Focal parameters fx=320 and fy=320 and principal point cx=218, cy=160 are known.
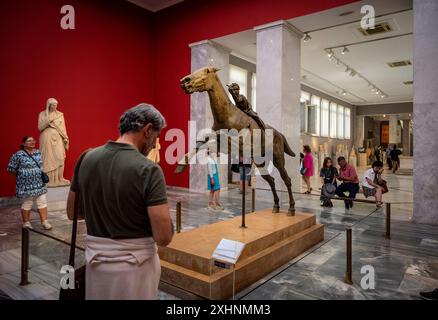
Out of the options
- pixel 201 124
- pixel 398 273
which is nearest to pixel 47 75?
pixel 201 124

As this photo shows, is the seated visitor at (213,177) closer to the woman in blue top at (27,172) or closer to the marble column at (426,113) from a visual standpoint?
the woman in blue top at (27,172)

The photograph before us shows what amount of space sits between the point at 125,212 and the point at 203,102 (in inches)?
364

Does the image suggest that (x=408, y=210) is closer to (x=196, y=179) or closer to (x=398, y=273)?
(x=398, y=273)

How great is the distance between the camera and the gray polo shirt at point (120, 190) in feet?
5.70

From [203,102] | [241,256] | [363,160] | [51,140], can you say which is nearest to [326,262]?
[241,256]

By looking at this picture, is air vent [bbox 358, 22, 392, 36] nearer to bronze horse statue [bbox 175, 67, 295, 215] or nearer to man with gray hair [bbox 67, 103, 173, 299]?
bronze horse statue [bbox 175, 67, 295, 215]

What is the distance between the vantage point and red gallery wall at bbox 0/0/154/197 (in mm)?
8492

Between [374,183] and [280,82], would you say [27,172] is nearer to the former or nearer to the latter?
[280,82]

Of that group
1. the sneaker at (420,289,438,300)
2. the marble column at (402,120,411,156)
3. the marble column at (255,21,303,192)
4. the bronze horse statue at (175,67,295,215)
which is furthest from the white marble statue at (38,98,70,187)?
the marble column at (402,120,411,156)

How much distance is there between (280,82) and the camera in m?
8.98

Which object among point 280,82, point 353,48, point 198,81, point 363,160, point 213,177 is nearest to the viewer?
point 198,81

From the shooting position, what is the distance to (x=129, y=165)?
1751mm

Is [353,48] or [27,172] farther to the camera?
[353,48]

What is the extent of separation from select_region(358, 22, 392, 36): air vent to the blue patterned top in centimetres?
1070
